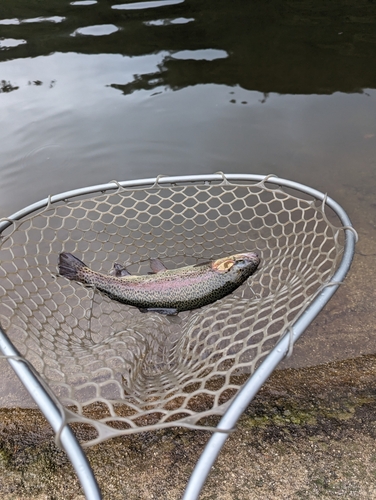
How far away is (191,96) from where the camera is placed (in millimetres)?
5789

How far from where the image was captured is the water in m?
4.66

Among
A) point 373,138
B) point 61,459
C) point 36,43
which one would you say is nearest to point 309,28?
point 373,138

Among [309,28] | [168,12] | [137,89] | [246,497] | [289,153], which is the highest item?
[168,12]

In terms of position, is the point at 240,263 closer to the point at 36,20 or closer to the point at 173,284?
the point at 173,284

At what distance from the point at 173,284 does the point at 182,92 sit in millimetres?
4324

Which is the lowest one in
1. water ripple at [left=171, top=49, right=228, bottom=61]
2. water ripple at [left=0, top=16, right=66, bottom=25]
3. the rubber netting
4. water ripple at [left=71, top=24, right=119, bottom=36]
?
the rubber netting

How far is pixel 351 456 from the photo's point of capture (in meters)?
2.11

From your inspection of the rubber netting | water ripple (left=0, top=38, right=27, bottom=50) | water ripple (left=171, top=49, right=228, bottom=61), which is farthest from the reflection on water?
the rubber netting

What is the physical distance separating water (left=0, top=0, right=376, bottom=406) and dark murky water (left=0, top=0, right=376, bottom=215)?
0.02m

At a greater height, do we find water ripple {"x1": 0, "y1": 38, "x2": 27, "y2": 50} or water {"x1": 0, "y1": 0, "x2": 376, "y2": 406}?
water ripple {"x1": 0, "y1": 38, "x2": 27, "y2": 50}

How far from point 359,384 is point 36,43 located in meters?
7.50

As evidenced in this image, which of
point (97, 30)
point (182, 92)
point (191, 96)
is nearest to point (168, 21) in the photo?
point (97, 30)

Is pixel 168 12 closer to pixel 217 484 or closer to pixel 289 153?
pixel 289 153

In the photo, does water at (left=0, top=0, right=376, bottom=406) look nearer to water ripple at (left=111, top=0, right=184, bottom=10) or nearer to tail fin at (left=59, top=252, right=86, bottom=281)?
water ripple at (left=111, top=0, right=184, bottom=10)
